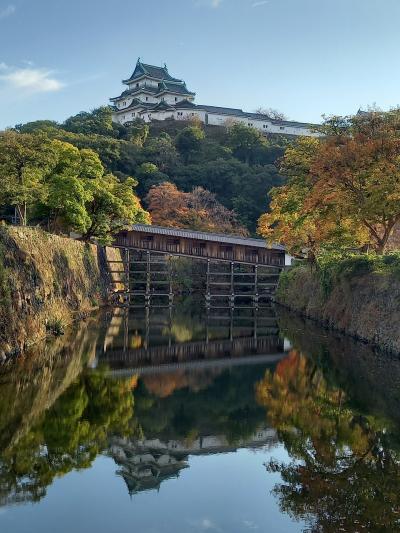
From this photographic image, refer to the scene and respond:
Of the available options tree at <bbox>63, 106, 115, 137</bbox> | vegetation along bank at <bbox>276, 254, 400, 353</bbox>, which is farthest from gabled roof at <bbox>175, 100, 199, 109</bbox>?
vegetation along bank at <bbox>276, 254, 400, 353</bbox>

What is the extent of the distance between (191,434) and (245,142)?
192 feet

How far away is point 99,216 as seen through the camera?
A: 31219 mm

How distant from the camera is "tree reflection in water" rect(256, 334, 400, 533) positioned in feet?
24.1

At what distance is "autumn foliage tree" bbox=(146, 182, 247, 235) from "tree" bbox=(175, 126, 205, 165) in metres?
13.9

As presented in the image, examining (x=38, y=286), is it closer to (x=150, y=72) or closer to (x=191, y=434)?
(x=191, y=434)

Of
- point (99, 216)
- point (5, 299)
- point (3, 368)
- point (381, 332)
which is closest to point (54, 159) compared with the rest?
point (99, 216)

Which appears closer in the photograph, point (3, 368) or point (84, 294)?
point (3, 368)

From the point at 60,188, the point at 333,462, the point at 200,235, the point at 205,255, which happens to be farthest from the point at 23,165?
the point at 333,462

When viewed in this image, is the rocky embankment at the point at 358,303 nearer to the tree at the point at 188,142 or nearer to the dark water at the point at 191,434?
the dark water at the point at 191,434

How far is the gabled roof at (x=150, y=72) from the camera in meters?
80.0

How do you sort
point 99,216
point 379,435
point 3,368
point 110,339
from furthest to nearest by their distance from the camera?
1. point 99,216
2. point 110,339
3. point 3,368
4. point 379,435

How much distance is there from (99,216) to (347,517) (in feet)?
85.7

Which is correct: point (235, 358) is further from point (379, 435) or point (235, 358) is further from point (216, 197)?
point (216, 197)

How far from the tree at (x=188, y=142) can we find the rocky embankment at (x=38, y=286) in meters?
36.5
